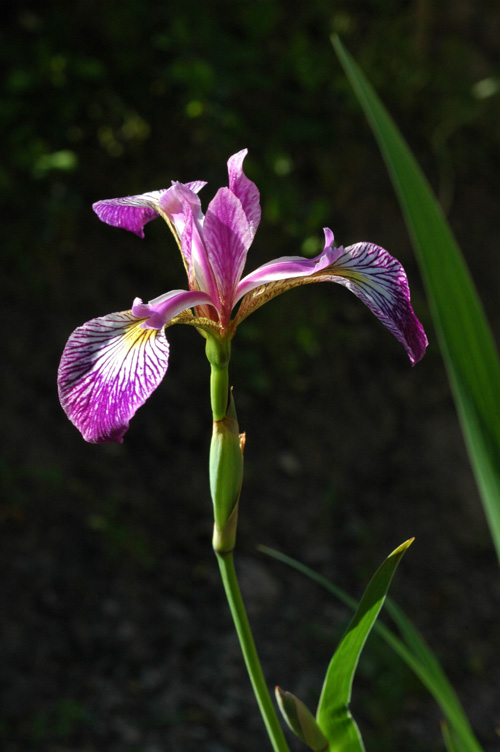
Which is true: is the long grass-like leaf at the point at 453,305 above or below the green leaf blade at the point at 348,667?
above

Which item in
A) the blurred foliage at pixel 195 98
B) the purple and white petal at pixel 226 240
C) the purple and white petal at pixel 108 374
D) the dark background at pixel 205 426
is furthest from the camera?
the blurred foliage at pixel 195 98

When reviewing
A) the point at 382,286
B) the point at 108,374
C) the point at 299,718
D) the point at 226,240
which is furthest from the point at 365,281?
the point at 299,718

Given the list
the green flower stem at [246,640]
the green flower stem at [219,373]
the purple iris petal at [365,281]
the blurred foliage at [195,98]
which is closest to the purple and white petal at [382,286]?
the purple iris petal at [365,281]

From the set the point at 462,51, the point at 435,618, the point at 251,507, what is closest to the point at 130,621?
the point at 251,507

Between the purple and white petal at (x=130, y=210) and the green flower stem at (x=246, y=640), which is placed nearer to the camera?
the green flower stem at (x=246, y=640)

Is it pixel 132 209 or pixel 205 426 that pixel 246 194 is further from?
pixel 205 426

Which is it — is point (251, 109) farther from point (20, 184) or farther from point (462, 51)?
point (462, 51)

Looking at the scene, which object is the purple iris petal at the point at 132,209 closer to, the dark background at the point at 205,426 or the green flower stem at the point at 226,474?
the green flower stem at the point at 226,474
